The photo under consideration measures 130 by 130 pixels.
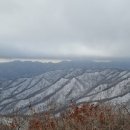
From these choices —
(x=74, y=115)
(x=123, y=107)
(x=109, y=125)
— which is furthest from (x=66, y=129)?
(x=123, y=107)

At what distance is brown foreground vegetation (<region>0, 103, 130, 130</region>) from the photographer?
412 inches

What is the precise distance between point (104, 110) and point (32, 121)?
93.6 inches

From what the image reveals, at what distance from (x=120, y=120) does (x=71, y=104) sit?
1.65 metres

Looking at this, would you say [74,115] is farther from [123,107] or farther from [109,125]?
[123,107]

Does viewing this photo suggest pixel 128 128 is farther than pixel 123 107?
No

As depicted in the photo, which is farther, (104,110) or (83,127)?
(104,110)

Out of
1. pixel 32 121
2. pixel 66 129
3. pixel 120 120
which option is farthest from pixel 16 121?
pixel 120 120

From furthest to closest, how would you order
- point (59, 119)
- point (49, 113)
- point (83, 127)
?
point (59, 119)
point (49, 113)
point (83, 127)

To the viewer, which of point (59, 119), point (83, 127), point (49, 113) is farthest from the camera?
point (59, 119)

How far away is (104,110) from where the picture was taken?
11414 millimetres

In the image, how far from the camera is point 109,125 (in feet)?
35.0

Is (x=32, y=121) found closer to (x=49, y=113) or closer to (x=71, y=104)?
(x=49, y=113)

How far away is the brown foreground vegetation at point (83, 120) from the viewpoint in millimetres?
10477

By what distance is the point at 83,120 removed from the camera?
34.6 ft
